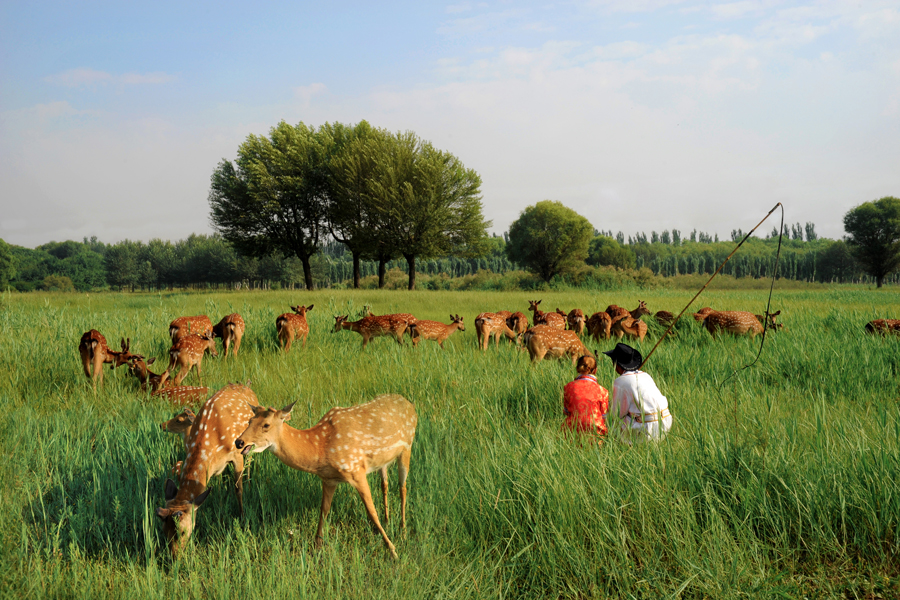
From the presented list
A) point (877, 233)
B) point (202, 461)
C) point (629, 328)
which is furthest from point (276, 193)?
point (877, 233)

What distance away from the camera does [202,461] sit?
3.13 metres

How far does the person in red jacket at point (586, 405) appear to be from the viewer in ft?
13.8

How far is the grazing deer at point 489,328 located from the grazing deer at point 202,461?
22.2 feet

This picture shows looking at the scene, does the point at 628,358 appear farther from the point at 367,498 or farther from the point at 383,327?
the point at 383,327

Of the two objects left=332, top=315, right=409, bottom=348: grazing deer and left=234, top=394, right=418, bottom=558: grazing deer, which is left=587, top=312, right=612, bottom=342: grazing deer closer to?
left=332, top=315, right=409, bottom=348: grazing deer

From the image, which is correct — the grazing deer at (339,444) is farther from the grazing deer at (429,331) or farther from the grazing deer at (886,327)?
the grazing deer at (886,327)

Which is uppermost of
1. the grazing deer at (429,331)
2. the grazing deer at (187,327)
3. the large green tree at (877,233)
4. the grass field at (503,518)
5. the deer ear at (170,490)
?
the large green tree at (877,233)

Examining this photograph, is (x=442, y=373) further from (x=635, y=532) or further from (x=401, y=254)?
(x=401, y=254)

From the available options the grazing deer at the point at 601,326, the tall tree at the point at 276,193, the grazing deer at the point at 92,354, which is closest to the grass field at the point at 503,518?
the grazing deer at the point at 92,354

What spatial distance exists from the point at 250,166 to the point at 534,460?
130 ft

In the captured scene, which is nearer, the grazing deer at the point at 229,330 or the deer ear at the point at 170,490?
the deer ear at the point at 170,490

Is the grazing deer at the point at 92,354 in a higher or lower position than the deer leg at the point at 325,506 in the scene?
higher

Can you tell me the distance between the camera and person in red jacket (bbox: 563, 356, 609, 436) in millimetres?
4199

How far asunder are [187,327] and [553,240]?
178 feet
